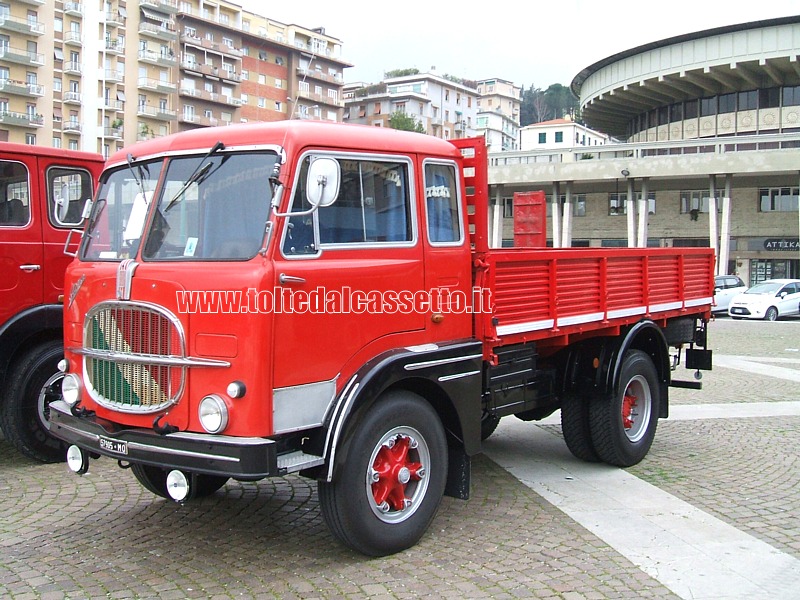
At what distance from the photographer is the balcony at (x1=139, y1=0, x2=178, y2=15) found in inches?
2868

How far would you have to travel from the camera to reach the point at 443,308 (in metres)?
5.65

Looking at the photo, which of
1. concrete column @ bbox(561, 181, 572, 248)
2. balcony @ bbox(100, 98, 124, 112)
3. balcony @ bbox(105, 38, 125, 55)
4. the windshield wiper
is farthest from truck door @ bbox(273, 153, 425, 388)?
balcony @ bbox(105, 38, 125, 55)

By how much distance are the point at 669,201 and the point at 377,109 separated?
63266mm

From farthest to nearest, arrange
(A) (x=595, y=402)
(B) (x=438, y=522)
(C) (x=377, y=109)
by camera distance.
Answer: (C) (x=377, y=109) < (A) (x=595, y=402) < (B) (x=438, y=522)

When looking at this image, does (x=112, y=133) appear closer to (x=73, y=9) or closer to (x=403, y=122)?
(x=73, y=9)

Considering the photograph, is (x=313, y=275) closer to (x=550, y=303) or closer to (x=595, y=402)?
(x=550, y=303)

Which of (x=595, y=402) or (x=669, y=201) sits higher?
(x=669, y=201)

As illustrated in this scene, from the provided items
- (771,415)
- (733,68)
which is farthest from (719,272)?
(771,415)

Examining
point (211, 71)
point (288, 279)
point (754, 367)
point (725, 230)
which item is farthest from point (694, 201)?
point (288, 279)

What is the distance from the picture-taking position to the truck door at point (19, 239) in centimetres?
720

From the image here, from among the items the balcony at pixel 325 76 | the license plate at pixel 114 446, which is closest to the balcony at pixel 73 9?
the balcony at pixel 325 76

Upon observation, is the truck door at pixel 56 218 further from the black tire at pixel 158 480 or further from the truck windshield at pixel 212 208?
the truck windshield at pixel 212 208

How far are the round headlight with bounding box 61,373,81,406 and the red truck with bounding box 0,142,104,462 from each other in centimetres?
211

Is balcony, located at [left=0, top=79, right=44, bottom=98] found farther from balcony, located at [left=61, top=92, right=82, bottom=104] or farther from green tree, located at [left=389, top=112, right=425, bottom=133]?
green tree, located at [left=389, top=112, right=425, bottom=133]
